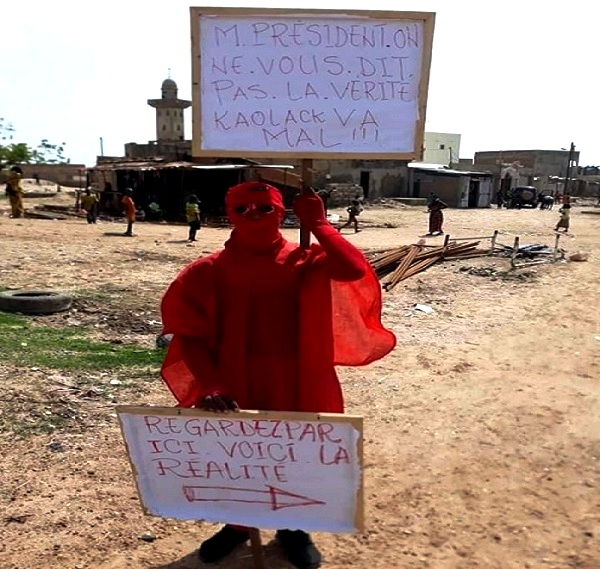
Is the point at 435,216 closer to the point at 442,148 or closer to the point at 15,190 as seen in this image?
the point at 15,190

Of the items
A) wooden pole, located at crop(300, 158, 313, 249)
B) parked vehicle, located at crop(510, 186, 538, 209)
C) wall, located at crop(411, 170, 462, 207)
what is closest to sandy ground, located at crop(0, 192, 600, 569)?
wooden pole, located at crop(300, 158, 313, 249)

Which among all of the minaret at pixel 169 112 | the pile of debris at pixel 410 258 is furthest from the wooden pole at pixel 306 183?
the minaret at pixel 169 112

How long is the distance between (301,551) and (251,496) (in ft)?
1.90

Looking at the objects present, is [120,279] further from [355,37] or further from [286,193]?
→ [286,193]

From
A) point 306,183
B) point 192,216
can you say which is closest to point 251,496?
point 306,183

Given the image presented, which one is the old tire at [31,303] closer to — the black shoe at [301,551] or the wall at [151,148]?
A: the black shoe at [301,551]

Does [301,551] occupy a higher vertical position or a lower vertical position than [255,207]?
lower

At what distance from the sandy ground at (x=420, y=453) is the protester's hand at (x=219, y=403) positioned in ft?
3.42

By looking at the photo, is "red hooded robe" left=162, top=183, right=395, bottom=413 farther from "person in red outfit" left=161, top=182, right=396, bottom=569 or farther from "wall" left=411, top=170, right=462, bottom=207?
"wall" left=411, top=170, right=462, bottom=207

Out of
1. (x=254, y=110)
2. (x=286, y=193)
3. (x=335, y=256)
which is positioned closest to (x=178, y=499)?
(x=335, y=256)

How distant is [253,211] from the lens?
2.29m

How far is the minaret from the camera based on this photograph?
170 feet

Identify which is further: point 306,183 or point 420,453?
point 420,453

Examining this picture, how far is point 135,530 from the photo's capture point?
3.09 m
